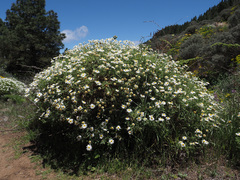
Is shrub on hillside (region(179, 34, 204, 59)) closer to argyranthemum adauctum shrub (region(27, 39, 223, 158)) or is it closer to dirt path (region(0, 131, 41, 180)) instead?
argyranthemum adauctum shrub (region(27, 39, 223, 158))

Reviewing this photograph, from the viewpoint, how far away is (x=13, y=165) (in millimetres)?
2777

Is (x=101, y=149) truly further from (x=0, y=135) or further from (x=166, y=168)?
(x=0, y=135)

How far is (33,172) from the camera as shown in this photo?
2559 mm

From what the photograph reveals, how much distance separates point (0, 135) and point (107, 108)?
297 cm

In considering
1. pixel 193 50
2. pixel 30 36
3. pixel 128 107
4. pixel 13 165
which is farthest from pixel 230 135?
pixel 30 36

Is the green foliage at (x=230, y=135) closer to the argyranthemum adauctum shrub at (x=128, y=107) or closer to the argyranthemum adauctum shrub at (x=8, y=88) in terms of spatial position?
the argyranthemum adauctum shrub at (x=128, y=107)

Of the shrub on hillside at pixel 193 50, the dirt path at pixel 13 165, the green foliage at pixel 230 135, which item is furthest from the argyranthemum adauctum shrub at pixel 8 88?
the shrub on hillside at pixel 193 50

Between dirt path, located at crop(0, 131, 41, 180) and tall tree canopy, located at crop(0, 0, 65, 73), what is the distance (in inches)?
421

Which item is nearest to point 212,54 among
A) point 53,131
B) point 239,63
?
point 239,63

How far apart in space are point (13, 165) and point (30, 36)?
1228 cm

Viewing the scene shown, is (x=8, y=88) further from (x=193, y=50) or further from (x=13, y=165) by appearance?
(x=193, y=50)

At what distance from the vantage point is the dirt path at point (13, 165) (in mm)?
2479

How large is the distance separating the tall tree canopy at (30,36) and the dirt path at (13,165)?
10702mm

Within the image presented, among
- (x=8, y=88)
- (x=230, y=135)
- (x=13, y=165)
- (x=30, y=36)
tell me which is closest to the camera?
(x=230, y=135)
